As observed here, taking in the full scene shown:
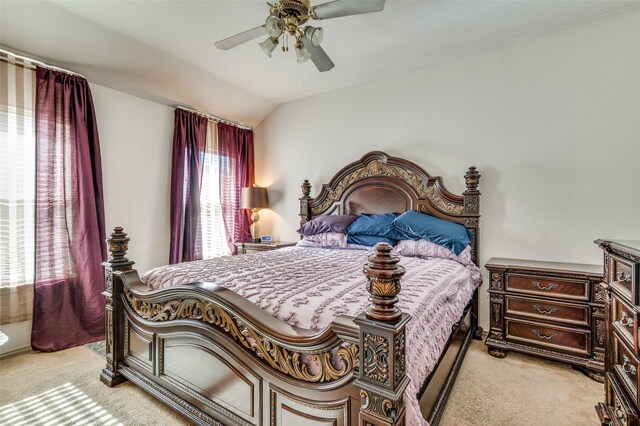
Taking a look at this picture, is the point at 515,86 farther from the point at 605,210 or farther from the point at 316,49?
the point at 316,49

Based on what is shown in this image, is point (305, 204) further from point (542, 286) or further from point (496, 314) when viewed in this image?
point (542, 286)

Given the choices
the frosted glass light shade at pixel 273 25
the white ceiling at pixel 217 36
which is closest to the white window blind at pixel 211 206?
the white ceiling at pixel 217 36

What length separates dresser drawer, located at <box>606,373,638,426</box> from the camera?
1.22 m

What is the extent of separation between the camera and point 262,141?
185 inches

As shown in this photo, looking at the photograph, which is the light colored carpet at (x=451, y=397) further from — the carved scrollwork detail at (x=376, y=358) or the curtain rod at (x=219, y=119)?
the curtain rod at (x=219, y=119)

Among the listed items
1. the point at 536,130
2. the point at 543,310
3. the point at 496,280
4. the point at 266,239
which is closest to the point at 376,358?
the point at 496,280

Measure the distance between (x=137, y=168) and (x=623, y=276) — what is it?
13.8ft

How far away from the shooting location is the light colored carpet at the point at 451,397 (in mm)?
1685

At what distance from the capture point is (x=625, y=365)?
135 centimetres

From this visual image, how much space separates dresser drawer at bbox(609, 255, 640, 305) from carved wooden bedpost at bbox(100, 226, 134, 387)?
281 cm

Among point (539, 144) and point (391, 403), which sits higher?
point (539, 144)

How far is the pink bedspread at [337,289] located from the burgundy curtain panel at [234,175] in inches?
75.8

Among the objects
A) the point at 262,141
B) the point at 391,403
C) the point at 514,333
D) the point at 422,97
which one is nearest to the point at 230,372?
the point at 391,403

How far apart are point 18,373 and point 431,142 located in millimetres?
4213
